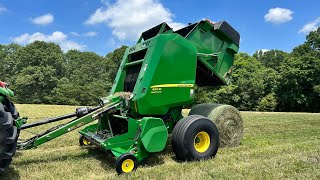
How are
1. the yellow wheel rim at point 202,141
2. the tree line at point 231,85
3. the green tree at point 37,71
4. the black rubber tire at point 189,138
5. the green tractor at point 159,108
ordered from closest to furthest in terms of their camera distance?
the green tractor at point 159,108 → the black rubber tire at point 189,138 → the yellow wheel rim at point 202,141 → the tree line at point 231,85 → the green tree at point 37,71

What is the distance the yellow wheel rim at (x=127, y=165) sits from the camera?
5.34 meters

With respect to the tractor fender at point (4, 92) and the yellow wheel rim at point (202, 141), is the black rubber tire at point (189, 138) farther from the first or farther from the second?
the tractor fender at point (4, 92)

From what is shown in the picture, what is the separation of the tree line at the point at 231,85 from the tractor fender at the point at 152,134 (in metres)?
30.0

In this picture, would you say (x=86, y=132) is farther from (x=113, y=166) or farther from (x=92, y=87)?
(x=92, y=87)

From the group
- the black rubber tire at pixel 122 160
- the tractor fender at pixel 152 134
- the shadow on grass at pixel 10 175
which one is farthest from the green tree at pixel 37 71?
the black rubber tire at pixel 122 160

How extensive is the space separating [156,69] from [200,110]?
179 cm

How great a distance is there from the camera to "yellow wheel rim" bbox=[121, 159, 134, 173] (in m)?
5.34

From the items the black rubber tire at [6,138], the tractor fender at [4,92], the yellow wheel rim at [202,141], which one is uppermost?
the tractor fender at [4,92]

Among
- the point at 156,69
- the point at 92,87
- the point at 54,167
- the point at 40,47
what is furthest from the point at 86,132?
the point at 40,47

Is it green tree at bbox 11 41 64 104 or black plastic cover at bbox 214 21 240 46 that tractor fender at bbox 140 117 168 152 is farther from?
green tree at bbox 11 41 64 104

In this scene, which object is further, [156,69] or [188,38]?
[188,38]

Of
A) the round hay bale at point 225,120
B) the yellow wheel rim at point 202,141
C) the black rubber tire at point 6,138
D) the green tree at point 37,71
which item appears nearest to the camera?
the black rubber tire at point 6,138

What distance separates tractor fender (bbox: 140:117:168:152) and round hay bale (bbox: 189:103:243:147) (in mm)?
1647

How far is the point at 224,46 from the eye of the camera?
7.77 metres
